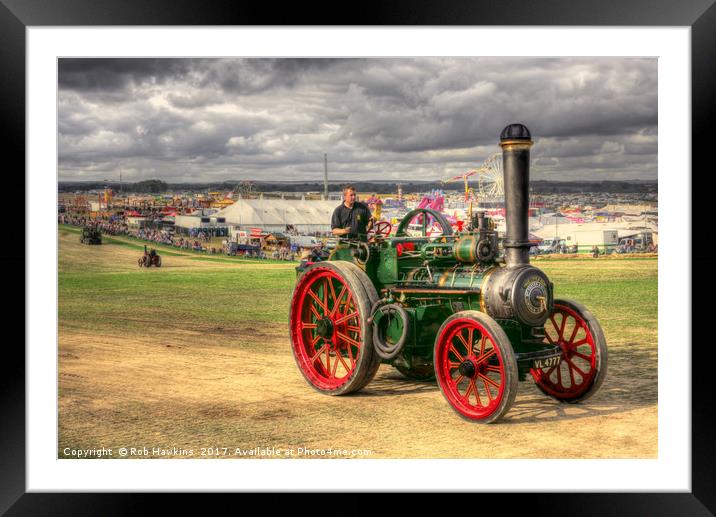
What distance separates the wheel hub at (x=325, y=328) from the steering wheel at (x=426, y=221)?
1150 millimetres

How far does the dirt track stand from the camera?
5.52 m

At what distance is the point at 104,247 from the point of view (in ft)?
55.7

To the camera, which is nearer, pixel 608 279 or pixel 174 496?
pixel 174 496

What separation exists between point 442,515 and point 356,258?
2.99 m

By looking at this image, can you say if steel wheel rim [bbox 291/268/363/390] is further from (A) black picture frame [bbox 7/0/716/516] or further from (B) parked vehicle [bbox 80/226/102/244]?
(B) parked vehicle [bbox 80/226/102/244]

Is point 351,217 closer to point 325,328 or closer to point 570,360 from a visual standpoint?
point 325,328

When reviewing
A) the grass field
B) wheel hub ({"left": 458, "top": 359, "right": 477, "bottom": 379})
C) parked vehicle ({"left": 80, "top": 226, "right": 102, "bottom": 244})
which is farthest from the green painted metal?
parked vehicle ({"left": 80, "top": 226, "right": 102, "bottom": 244})

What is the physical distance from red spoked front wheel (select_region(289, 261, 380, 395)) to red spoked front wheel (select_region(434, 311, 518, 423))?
2.87 ft

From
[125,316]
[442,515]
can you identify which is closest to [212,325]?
[125,316]

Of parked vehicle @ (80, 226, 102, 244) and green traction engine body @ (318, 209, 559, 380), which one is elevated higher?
parked vehicle @ (80, 226, 102, 244)

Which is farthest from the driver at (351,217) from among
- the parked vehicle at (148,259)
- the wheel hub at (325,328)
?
the parked vehicle at (148,259)

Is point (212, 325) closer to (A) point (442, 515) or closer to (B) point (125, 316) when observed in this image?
(B) point (125, 316)

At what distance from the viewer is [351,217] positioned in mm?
7402

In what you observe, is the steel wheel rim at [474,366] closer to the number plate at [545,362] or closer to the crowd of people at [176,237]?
the number plate at [545,362]
